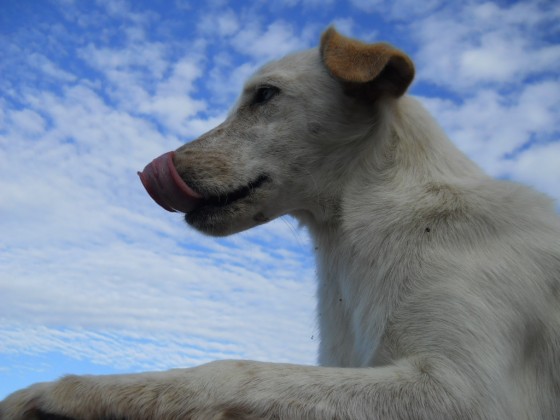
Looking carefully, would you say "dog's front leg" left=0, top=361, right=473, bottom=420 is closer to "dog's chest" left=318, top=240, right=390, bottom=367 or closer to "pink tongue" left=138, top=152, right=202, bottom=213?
"dog's chest" left=318, top=240, right=390, bottom=367

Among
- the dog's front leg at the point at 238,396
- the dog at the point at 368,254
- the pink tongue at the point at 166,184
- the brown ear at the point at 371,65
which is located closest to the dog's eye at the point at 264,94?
the dog at the point at 368,254

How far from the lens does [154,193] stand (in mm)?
4668

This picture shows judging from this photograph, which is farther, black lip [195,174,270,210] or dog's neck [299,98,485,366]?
black lip [195,174,270,210]

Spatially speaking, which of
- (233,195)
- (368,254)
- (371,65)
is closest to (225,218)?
(233,195)

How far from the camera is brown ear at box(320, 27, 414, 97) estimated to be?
14.5 feet

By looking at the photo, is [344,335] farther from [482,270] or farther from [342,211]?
[482,270]

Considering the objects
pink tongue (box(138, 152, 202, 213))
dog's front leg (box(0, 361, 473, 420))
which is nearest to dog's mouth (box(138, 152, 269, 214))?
pink tongue (box(138, 152, 202, 213))

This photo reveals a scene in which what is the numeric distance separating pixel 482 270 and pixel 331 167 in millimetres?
1527

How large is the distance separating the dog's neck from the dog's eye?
1.01 meters

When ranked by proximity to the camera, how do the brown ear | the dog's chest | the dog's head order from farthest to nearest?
the dog's head
the brown ear
the dog's chest

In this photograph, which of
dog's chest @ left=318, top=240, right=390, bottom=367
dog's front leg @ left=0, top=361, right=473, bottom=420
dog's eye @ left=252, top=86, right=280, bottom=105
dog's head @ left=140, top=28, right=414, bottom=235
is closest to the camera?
dog's front leg @ left=0, top=361, right=473, bottom=420

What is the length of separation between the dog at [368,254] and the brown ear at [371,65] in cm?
1

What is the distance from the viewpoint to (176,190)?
4676 mm

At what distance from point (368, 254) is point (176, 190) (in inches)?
64.3
